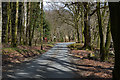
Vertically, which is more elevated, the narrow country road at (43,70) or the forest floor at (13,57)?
the forest floor at (13,57)

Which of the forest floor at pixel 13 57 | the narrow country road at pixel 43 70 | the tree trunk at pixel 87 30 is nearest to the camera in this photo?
the narrow country road at pixel 43 70

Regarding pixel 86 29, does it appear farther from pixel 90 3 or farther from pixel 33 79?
pixel 33 79

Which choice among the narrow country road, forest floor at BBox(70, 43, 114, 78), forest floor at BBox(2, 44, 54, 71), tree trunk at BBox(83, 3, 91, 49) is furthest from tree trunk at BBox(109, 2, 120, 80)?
tree trunk at BBox(83, 3, 91, 49)

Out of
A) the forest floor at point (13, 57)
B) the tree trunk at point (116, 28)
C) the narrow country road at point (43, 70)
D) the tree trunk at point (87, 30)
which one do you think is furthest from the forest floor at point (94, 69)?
the tree trunk at point (87, 30)

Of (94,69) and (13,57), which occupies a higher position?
(13,57)

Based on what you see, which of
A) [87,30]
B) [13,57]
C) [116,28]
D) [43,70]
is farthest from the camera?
[87,30]

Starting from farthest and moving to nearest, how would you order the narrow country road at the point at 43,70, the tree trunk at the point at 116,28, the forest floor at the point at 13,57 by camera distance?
the forest floor at the point at 13,57 → the narrow country road at the point at 43,70 → the tree trunk at the point at 116,28

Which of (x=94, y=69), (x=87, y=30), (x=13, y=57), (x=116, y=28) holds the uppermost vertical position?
(x=87, y=30)

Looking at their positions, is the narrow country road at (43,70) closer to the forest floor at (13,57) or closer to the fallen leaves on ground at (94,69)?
the fallen leaves on ground at (94,69)

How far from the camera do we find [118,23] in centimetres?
528

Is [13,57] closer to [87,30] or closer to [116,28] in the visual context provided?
[116,28]

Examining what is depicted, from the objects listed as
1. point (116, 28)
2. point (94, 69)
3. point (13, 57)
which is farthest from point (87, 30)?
point (116, 28)

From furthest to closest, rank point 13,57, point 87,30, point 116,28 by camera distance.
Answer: point 87,30, point 13,57, point 116,28

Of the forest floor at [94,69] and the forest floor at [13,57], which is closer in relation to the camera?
the forest floor at [94,69]
